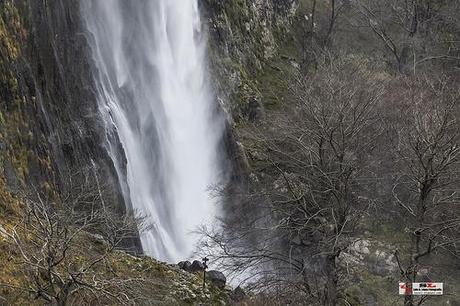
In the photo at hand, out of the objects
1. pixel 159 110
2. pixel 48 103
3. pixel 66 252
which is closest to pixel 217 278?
pixel 66 252

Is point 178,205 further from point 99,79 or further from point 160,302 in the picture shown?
point 160,302

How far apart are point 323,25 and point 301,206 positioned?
26097 mm

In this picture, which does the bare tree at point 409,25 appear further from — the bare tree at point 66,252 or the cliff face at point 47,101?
the bare tree at point 66,252

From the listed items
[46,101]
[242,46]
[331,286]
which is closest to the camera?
[331,286]

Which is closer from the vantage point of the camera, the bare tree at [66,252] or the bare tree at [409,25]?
the bare tree at [66,252]

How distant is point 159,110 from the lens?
25.4 meters

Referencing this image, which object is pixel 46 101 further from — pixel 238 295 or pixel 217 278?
pixel 238 295

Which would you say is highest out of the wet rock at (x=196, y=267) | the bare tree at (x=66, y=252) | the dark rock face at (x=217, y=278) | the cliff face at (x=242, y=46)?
the cliff face at (x=242, y=46)

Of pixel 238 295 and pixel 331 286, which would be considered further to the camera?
pixel 238 295

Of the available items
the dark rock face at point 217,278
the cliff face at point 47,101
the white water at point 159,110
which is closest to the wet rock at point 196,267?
the dark rock face at point 217,278

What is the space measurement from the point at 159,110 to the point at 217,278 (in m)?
9.93

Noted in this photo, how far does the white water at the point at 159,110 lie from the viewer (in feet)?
70.2

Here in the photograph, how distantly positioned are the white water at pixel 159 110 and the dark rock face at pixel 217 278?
208cm

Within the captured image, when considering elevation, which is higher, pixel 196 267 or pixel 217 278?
pixel 196 267
